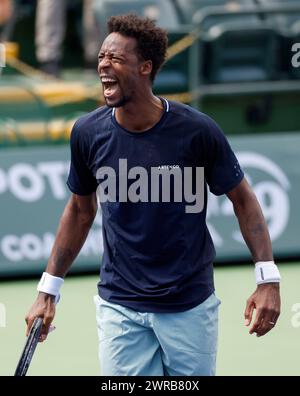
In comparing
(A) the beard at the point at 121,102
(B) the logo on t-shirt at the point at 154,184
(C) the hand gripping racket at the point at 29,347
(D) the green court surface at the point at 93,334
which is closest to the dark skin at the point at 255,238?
(B) the logo on t-shirt at the point at 154,184

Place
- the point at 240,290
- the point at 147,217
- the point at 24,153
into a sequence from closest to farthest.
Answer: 1. the point at 147,217
2. the point at 240,290
3. the point at 24,153

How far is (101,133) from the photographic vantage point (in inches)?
182

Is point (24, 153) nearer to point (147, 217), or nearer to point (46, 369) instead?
point (46, 369)

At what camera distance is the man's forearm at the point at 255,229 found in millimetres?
4625

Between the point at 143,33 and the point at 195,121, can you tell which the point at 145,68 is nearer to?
the point at 143,33

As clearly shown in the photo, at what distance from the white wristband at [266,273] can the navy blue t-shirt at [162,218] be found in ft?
0.67

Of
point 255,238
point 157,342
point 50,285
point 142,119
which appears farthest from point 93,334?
point 142,119

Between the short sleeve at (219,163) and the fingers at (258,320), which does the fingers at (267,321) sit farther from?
the short sleeve at (219,163)

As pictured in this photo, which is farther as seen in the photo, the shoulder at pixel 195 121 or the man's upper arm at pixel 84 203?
the man's upper arm at pixel 84 203

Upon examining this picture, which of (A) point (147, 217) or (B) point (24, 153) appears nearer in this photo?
(A) point (147, 217)
